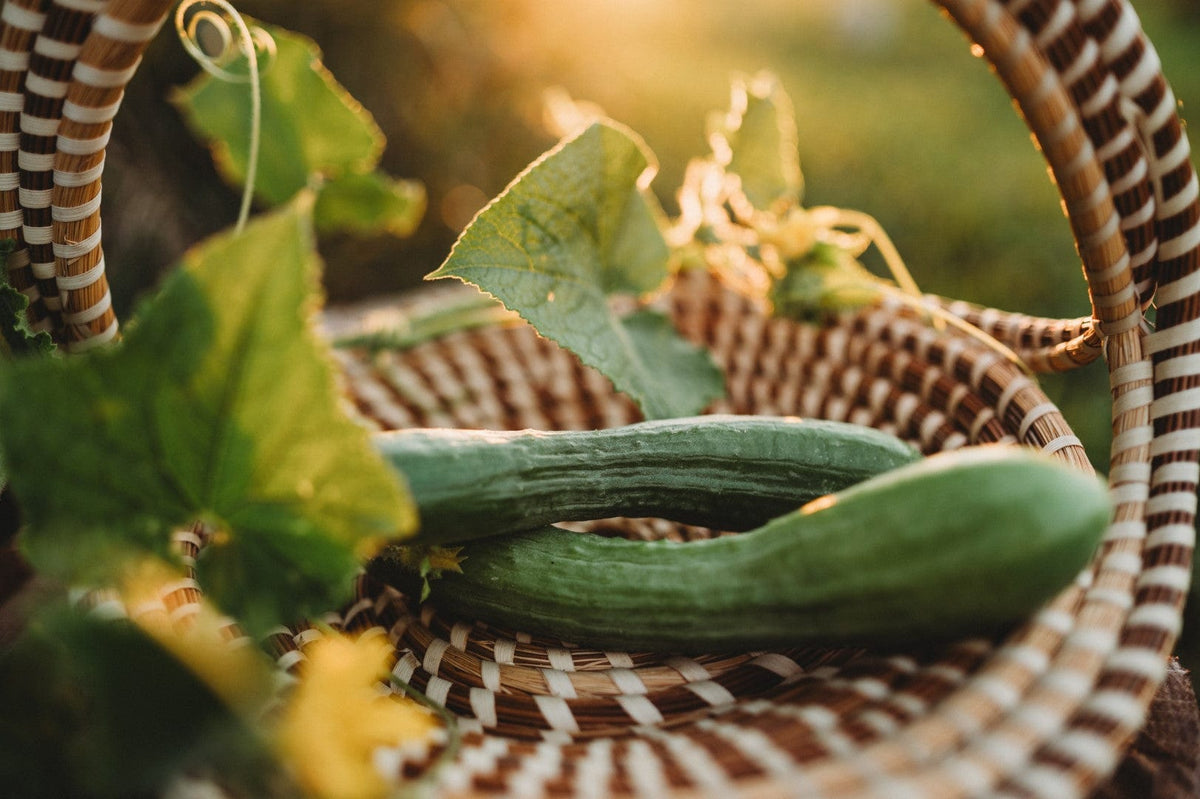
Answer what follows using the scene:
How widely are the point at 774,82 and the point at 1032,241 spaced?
124cm

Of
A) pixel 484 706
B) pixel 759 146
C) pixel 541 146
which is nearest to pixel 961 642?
pixel 484 706

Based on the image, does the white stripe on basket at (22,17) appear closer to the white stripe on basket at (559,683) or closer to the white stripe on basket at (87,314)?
the white stripe on basket at (87,314)

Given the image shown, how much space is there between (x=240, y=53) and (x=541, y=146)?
1.16m

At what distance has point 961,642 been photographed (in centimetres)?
59

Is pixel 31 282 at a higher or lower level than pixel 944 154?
lower

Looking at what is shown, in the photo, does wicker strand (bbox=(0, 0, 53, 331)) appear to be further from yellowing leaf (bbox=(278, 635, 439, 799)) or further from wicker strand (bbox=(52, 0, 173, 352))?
yellowing leaf (bbox=(278, 635, 439, 799))

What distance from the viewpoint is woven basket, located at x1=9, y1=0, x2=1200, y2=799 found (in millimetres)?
502

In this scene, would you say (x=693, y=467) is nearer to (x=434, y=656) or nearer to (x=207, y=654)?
(x=434, y=656)

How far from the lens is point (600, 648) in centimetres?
70

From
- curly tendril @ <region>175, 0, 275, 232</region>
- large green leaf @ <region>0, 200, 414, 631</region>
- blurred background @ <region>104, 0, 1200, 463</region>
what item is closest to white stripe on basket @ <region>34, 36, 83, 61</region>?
curly tendril @ <region>175, 0, 275, 232</region>

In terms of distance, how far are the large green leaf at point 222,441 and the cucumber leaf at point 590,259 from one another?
0.25 meters

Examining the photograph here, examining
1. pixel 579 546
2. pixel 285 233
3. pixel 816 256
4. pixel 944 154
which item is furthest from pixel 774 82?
pixel 944 154

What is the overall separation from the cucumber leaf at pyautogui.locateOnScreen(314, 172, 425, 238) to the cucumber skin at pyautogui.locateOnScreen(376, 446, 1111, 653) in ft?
2.03

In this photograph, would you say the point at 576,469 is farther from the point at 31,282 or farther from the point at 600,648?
the point at 31,282
